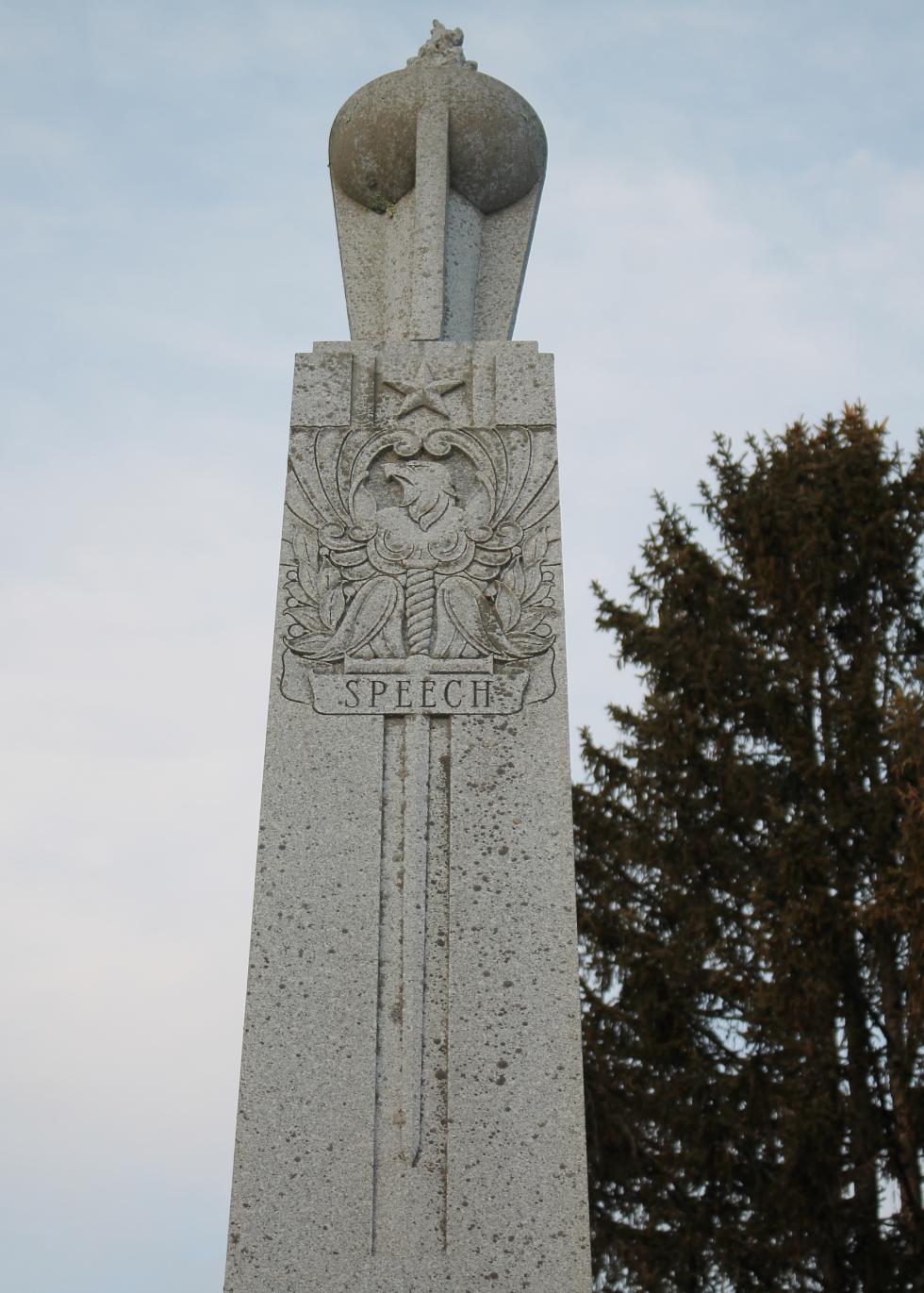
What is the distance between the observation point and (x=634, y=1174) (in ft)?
36.7

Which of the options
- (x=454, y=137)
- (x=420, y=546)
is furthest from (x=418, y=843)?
(x=454, y=137)

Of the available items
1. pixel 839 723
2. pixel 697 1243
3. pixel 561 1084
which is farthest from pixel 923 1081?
pixel 561 1084

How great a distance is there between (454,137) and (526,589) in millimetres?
2060

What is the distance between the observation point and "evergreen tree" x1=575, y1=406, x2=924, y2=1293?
34.8 feet

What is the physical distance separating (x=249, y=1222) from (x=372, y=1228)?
1.14ft

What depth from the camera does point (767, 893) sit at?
11.9m

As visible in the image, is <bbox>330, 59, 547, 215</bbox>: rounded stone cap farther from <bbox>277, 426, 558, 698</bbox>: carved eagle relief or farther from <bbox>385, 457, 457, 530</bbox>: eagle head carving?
<bbox>385, 457, 457, 530</bbox>: eagle head carving

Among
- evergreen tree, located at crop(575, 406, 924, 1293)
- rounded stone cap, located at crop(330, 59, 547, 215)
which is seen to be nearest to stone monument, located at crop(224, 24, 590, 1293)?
rounded stone cap, located at crop(330, 59, 547, 215)

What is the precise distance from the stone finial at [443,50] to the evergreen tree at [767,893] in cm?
708

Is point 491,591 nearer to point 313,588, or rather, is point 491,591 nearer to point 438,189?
point 313,588

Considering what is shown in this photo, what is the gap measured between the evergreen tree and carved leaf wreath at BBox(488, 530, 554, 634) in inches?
276

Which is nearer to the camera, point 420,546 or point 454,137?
point 420,546

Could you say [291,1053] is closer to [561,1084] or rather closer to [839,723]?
[561,1084]

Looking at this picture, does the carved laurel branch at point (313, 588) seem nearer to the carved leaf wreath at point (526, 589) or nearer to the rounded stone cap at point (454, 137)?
the carved leaf wreath at point (526, 589)
